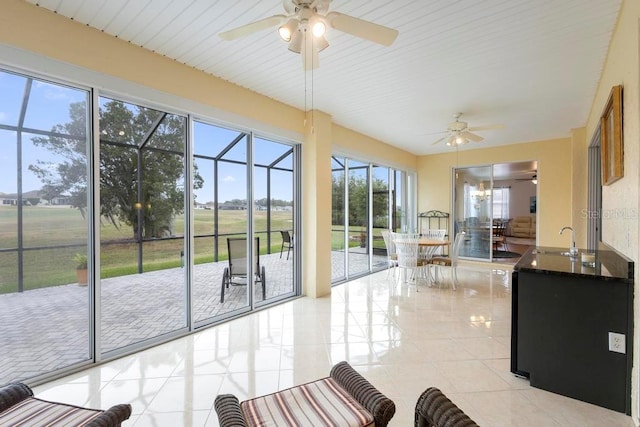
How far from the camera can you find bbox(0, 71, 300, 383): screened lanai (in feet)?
7.89

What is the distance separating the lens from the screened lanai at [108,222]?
241cm

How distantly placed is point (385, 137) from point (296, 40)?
4648 mm

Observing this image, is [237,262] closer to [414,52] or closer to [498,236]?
[414,52]

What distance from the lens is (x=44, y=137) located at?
8.24 ft

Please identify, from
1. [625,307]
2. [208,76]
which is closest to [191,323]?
[208,76]

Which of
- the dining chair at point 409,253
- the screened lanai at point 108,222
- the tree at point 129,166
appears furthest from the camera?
the dining chair at point 409,253

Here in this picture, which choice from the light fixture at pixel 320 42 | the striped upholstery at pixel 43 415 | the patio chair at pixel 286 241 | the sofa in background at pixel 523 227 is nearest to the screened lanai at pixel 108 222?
the patio chair at pixel 286 241

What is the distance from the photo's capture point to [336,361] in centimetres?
275

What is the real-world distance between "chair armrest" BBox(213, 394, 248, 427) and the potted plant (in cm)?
214

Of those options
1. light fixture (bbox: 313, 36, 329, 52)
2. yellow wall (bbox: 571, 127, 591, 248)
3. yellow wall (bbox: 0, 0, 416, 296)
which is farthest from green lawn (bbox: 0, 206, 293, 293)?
yellow wall (bbox: 571, 127, 591, 248)

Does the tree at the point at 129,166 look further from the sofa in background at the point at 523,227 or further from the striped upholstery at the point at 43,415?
the sofa in background at the point at 523,227

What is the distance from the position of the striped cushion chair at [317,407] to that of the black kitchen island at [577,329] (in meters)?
1.70

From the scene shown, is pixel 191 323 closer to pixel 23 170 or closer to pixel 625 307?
pixel 23 170

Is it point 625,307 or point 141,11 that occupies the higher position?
point 141,11
